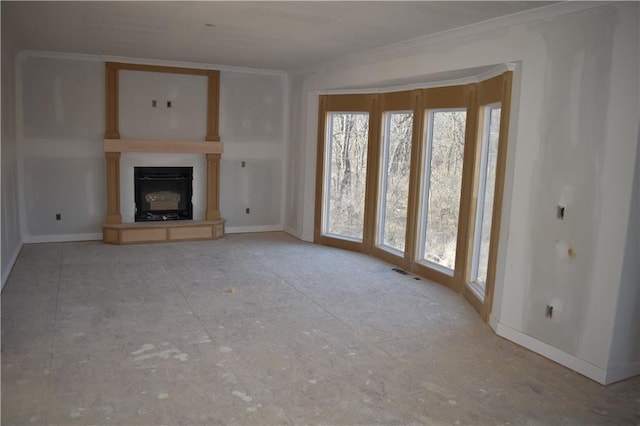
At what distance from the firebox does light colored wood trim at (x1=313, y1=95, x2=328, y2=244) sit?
6.60 ft

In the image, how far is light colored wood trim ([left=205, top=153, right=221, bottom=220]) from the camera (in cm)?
826

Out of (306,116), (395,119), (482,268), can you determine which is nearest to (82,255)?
(306,116)

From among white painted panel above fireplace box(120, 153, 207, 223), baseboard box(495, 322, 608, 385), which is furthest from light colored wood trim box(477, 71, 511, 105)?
white painted panel above fireplace box(120, 153, 207, 223)

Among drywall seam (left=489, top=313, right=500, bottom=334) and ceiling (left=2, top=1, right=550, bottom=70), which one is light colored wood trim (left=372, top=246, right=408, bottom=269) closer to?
drywall seam (left=489, top=313, right=500, bottom=334)

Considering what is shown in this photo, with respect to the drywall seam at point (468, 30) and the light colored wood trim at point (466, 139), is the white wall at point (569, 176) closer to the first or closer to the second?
the drywall seam at point (468, 30)

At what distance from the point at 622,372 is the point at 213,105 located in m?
6.48

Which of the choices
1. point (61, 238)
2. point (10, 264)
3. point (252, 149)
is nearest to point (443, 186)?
point (252, 149)

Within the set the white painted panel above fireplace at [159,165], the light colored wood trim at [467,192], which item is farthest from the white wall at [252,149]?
the light colored wood trim at [467,192]

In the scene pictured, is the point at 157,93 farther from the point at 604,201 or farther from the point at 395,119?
the point at 604,201

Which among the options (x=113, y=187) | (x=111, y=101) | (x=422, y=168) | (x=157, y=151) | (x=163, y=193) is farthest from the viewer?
(x=163, y=193)

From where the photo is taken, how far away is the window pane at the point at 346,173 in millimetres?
7402

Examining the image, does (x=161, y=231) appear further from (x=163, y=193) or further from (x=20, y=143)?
(x=20, y=143)

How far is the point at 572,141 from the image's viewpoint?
384 cm

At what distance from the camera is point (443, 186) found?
6070 millimetres
